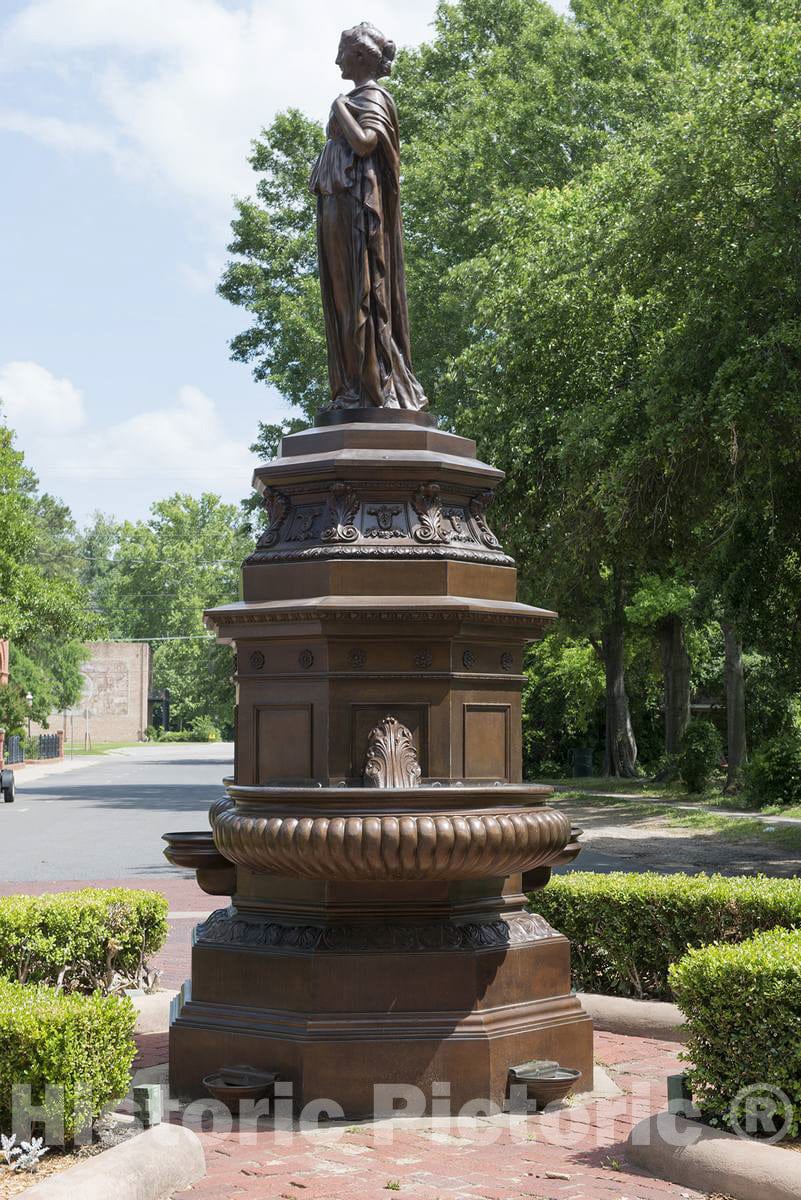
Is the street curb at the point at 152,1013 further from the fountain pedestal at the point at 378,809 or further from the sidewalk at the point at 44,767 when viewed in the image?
the sidewalk at the point at 44,767

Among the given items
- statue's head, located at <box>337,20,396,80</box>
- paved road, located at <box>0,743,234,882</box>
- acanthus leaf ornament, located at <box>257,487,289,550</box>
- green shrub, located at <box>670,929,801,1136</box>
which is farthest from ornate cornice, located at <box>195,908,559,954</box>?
paved road, located at <box>0,743,234,882</box>

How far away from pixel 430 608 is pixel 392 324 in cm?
179

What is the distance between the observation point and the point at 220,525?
105562mm

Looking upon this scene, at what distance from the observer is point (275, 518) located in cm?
695

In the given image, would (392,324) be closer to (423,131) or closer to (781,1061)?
Answer: (781,1061)

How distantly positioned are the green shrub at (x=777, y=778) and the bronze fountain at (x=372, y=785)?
21424mm

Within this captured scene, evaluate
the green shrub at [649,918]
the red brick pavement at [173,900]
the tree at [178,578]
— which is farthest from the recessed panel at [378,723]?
the tree at [178,578]

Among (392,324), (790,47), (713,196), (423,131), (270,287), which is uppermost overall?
(423,131)

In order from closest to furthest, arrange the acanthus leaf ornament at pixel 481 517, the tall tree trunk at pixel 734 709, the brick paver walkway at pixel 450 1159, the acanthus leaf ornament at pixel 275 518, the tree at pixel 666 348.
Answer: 1. the brick paver walkway at pixel 450 1159
2. the acanthus leaf ornament at pixel 275 518
3. the acanthus leaf ornament at pixel 481 517
4. the tree at pixel 666 348
5. the tall tree trunk at pixel 734 709

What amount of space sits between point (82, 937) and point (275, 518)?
9.21ft

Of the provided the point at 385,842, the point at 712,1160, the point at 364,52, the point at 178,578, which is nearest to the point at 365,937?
the point at 385,842

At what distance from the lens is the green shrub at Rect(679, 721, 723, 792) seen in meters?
31.4

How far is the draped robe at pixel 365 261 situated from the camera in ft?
23.3

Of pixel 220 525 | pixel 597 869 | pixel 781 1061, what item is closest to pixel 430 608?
pixel 781 1061
